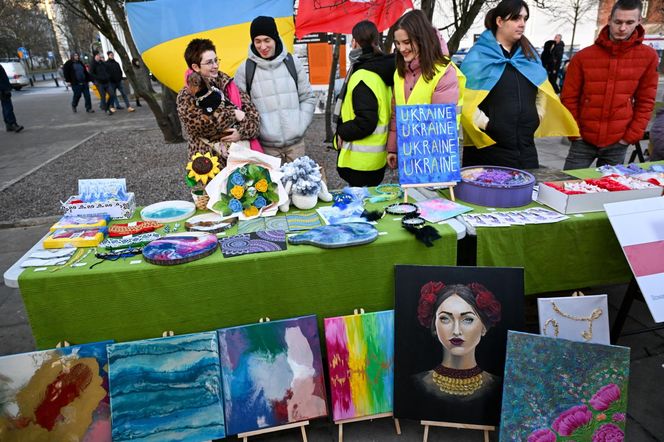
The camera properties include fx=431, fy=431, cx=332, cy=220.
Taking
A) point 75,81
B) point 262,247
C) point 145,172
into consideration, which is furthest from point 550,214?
point 75,81

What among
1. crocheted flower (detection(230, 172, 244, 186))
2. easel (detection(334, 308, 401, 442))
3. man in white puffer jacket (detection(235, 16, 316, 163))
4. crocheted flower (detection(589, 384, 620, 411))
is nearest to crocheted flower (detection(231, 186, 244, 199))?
crocheted flower (detection(230, 172, 244, 186))

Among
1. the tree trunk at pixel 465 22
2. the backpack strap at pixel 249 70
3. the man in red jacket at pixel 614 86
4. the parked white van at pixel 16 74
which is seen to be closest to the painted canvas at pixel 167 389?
the backpack strap at pixel 249 70

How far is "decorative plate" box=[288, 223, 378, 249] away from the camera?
1.87 metres

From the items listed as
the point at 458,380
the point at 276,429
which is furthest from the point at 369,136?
the point at 276,429

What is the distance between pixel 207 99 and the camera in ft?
8.63

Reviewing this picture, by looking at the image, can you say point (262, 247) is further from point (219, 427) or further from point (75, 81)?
point (75, 81)

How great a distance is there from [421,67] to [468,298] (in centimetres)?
141

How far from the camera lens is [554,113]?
2.93 metres

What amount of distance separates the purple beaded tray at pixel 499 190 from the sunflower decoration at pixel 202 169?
1.35 m

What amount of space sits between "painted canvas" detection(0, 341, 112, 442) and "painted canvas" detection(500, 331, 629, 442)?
1.66m

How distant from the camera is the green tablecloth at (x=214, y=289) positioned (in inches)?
69.4

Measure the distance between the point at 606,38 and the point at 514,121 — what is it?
0.94 meters

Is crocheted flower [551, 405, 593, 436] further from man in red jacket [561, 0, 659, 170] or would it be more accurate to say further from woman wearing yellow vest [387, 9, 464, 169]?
man in red jacket [561, 0, 659, 170]

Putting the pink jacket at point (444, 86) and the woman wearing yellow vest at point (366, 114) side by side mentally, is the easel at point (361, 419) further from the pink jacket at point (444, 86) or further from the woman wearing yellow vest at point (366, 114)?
the pink jacket at point (444, 86)
